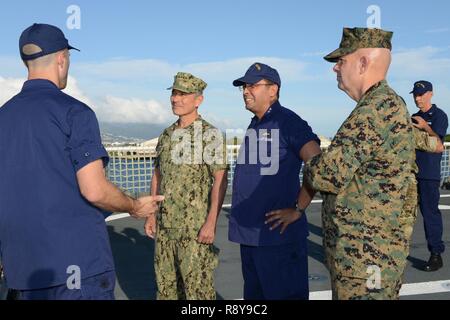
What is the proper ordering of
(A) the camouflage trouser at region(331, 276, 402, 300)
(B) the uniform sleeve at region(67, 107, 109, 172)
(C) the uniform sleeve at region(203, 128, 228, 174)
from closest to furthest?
(B) the uniform sleeve at region(67, 107, 109, 172) → (A) the camouflage trouser at region(331, 276, 402, 300) → (C) the uniform sleeve at region(203, 128, 228, 174)

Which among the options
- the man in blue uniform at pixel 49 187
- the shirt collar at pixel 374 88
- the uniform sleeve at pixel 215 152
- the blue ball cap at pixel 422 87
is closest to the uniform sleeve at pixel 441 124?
the blue ball cap at pixel 422 87

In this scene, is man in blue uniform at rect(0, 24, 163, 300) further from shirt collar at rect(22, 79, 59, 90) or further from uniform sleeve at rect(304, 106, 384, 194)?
uniform sleeve at rect(304, 106, 384, 194)

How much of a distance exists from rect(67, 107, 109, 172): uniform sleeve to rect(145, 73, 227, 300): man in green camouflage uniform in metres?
1.56

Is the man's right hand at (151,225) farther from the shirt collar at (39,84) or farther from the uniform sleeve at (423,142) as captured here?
the uniform sleeve at (423,142)

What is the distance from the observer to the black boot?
545 centimetres

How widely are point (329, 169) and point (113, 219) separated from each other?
6990 mm

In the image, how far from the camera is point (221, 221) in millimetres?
8797

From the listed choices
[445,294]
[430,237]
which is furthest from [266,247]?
[430,237]

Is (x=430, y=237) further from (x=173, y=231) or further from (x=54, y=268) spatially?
(x=54, y=268)

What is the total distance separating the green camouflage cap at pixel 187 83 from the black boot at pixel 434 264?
339 centimetres

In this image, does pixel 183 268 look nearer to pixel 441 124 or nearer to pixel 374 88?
pixel 374 88

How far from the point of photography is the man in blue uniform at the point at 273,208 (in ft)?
10.6

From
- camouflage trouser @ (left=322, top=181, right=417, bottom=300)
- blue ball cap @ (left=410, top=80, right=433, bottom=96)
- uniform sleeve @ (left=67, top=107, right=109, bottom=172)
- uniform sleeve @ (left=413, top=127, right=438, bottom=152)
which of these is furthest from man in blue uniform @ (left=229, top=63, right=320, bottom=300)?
blue ball cap @ (left=410, top=80, right=433, bottom=96)

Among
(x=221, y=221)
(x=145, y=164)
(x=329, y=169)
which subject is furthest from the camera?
(x=145, y=164)
